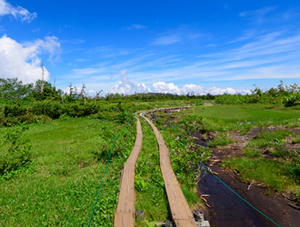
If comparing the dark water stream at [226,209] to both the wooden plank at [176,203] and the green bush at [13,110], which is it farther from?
the green bush at [13,110]

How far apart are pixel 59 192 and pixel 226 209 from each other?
222 inches

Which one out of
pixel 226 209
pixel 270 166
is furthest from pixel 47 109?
pixel 270 166

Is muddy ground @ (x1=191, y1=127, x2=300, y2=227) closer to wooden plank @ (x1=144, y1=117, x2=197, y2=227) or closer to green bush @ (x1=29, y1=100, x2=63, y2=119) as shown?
wooden plank @ (x1=144, y1=117, x2=197, y2=227)

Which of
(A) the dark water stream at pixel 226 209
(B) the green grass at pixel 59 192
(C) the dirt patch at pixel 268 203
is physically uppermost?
(B) the green grass at pixel 59 192

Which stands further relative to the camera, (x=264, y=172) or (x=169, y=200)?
(x=264, y=172)

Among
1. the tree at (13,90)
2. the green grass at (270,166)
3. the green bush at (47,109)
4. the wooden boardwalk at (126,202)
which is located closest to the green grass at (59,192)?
the wooden boardwalk at (126,202)

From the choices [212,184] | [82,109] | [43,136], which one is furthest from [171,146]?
[82,109]

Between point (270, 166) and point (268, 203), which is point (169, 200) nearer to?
point (268, 203)

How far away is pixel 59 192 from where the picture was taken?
5.21 metres

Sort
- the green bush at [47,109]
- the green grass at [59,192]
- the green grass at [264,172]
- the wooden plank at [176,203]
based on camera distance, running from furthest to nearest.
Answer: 1. the green bush at [47,109]
2. the green grass at [264,172]
3. the green grass at [59,192]
4. the wooden plank at [176,203]

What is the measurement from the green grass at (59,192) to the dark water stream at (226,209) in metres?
3.21

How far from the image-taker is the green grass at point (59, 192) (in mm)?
4051

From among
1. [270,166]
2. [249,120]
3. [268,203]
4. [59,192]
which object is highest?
[249,120]

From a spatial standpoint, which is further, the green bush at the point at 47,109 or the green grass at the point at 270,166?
the green bush at the point at 47,109
